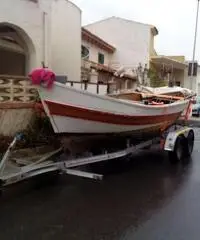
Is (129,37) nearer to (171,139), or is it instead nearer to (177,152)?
(177,152)

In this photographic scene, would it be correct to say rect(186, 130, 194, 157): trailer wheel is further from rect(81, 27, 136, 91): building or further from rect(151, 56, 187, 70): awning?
rect(151, 56, 187, 70): awning

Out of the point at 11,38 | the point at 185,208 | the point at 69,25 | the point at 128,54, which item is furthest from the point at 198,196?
the point at 128,54

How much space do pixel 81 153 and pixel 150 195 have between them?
1.92m

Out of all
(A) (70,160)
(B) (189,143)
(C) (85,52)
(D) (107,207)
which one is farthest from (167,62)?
(D) (107,207)

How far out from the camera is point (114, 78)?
27906 millimetres

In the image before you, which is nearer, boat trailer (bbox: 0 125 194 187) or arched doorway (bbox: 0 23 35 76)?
boat trailer (bbox: 0 125 194 187)

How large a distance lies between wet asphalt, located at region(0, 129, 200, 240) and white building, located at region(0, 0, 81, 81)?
20.3 feet

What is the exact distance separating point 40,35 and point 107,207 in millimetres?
8919

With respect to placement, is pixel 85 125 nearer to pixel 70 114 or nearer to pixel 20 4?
pixel 70 114

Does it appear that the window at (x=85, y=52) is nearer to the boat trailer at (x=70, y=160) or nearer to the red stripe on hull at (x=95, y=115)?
the boat trailer at (x=70, y=160)

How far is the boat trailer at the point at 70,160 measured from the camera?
6.92 m

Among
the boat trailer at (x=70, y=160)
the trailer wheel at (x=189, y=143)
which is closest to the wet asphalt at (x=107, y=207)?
the boat trailer at (x=70, y=160)

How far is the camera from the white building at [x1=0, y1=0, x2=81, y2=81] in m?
13.3

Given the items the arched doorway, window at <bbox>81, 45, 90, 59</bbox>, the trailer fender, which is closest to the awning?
window at <bbox>81, 45, 90, 59</bbox>
